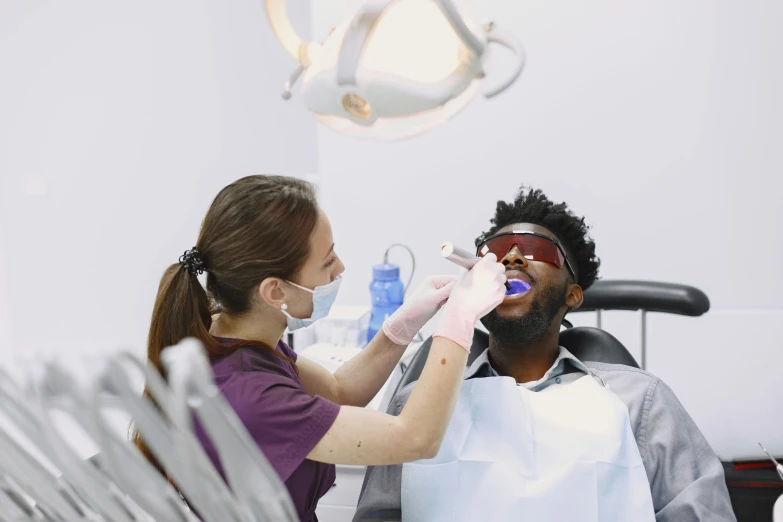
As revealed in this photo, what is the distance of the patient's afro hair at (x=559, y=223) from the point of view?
146cm

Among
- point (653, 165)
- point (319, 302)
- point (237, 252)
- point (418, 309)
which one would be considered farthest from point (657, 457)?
point (653, 165)

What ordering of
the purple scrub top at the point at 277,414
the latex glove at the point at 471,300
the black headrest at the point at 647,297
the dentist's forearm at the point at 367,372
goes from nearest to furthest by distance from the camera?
1. the purple scrub top at the point at 277,414
2. the latex glove at the point at 471,300
3. the dentist's forearm at the point at 367,372
4. the black headrest at the point at 647,297

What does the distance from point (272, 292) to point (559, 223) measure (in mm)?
685

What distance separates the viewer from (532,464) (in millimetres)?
1177

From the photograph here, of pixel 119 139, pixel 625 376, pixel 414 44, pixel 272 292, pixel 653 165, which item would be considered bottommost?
pixel 625 376

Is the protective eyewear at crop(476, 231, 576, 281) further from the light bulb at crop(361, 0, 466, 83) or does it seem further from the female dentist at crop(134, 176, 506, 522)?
the light bulb at crop(361, 0, 466, 83)

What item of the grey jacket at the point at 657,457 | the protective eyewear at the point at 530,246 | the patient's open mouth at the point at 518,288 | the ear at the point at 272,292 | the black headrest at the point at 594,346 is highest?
the protective eyewear at the point at 530,246

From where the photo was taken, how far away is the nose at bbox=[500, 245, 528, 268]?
4.47 feet

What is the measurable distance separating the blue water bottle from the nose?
2.42ft

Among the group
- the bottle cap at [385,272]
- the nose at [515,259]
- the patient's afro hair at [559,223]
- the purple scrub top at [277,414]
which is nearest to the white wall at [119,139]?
the bottle cap at [385,272]

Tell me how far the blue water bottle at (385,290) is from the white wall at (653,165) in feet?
1.10

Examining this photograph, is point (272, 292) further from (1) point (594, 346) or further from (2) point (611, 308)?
(2) point (611, 308)

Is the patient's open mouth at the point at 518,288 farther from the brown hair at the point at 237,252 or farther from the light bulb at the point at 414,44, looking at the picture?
the light bulb at the point at 414,44

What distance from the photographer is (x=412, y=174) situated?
2406 millimetres
